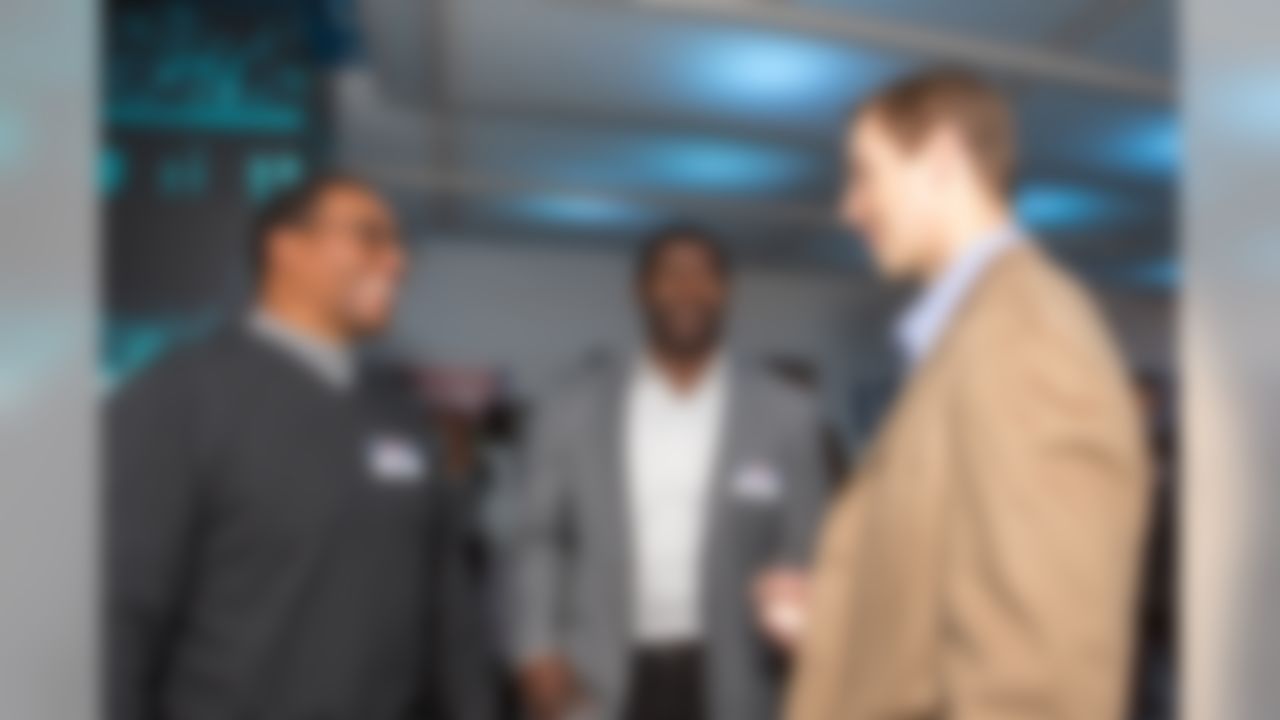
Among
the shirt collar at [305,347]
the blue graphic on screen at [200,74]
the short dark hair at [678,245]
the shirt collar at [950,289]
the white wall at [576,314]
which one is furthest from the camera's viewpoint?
the white wall at [576,314]

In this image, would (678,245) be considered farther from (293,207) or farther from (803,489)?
(293,207)

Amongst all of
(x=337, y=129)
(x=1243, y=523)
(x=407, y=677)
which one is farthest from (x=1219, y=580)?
(x=337, y=129)

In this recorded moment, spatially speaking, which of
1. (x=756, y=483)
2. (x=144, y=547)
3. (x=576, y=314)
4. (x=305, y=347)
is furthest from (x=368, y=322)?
(x=576, y=314)

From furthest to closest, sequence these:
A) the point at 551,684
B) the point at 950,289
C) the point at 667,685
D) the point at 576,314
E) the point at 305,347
Answer: the point at 576,314, the point at 551,684, the point at 667,685, the point at 305,347, the point at 950,289

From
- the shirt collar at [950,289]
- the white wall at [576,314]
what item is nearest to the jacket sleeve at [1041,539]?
the shirt collar at [950,289]

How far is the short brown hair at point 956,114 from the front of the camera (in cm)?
118

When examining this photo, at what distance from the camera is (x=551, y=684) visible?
1.98m

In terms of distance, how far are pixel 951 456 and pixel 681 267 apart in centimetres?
108

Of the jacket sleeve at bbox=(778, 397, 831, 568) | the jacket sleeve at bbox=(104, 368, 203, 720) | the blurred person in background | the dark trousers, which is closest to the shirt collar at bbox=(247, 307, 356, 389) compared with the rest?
the blurred person in background

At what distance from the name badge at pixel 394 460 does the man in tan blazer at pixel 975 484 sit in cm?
57

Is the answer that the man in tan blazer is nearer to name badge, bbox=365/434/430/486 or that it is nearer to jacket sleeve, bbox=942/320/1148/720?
jacket sleeve, bbox=942/320/1148/720

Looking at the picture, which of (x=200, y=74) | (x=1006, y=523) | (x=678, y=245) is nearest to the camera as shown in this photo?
(x=1006, y=523)

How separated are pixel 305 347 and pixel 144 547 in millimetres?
297

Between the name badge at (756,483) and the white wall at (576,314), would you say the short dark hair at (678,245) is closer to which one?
the name badge at (756,483)
